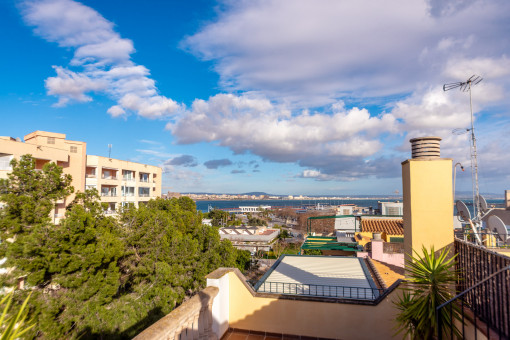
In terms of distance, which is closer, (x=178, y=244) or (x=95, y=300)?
(x=95, y=300)

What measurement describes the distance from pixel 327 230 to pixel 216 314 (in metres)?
45.6

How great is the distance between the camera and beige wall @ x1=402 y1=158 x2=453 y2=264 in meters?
5.31

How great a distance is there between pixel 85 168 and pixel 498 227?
30.0 m

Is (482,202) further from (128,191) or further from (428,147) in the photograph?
(128,191)

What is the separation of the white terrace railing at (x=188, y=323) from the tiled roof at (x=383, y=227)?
22625 mm

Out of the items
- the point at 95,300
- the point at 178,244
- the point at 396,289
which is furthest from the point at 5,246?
the point at 396,289

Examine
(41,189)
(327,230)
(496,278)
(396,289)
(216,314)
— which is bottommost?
(327,230)

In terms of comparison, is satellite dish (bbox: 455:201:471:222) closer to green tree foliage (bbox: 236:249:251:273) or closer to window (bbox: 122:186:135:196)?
green tree foliage (bbox: 236:249:251:273)

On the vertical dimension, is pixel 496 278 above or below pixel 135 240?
above

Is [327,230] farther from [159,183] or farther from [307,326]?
[307,326]

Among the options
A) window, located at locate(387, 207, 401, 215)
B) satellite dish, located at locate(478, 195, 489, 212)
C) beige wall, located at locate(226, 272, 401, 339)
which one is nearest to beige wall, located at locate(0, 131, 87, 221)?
beige wall, located at locate(226, 272, 401, 339)

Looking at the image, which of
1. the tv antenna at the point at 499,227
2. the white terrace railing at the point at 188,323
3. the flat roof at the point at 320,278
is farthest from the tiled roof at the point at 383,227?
the white terrace railing at the point at 188,323

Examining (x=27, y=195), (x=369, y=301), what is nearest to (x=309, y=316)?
(x=369, y=301)

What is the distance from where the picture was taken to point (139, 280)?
12484 millimetres
